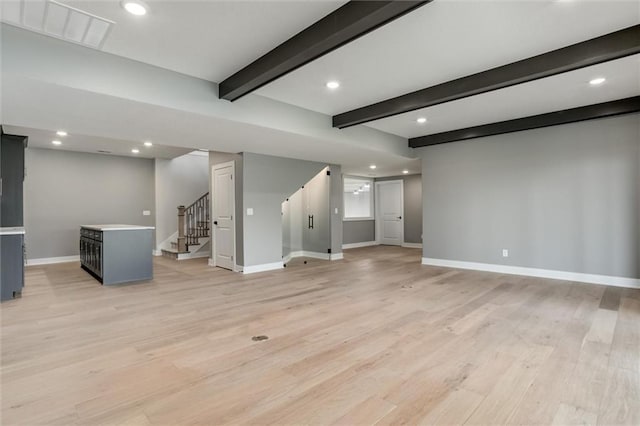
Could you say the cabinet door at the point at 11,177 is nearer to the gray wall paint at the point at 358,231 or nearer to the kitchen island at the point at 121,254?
the kitchen island at the point at 121,254

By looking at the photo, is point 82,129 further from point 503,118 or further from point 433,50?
point 503,118

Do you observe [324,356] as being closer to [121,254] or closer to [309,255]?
[121,254]

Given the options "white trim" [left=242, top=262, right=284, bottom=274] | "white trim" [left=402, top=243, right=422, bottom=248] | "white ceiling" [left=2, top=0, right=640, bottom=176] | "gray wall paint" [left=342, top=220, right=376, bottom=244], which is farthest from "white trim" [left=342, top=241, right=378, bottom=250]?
"white ceiling" [left=2, top=0, right=640, bottom=176]

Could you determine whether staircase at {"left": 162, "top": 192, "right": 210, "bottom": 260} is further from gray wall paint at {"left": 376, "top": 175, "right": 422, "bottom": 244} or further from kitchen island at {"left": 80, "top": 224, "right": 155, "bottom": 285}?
gray wall paint at {"left": 376, "top": 175, "right": 422, "bottom": 244}

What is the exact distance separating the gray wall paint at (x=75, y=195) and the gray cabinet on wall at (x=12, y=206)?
2.45 metres

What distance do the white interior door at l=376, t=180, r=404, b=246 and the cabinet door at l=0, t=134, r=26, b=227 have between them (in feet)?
29.2

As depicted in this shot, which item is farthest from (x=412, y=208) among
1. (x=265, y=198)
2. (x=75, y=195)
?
(x=75, y=195)

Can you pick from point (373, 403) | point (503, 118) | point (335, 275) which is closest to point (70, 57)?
point (373, 403)

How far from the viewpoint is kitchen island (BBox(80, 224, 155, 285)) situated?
206 inches

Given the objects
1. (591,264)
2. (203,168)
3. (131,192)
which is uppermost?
(203,168)

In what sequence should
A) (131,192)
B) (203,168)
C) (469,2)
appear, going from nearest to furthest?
1. (469,2)
2. (131,192)
3. (203,168)

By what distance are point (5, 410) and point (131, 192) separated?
757 centimetres

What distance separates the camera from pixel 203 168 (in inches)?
375

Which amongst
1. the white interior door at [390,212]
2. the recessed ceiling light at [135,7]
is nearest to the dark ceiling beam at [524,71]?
the recessed ceiling light at [135,7]
